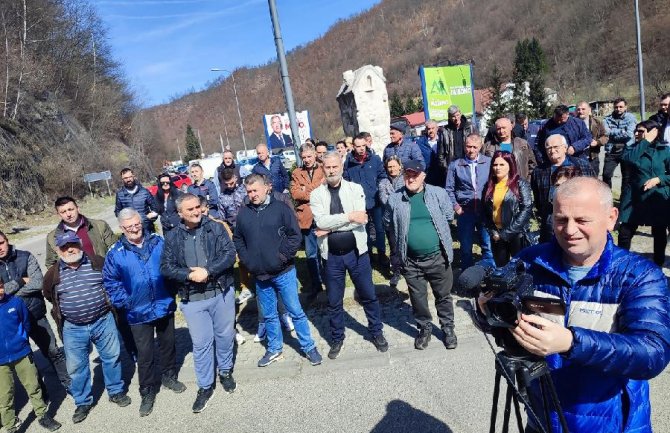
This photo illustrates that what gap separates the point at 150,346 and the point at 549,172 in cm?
461

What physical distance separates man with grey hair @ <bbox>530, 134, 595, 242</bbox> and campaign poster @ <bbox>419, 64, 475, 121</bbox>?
311 inches

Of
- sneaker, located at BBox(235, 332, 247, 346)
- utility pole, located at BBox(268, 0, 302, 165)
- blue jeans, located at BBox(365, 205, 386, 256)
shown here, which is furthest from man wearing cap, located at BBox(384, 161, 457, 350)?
utility pole, located at BBox(268, 0, 302, 165)

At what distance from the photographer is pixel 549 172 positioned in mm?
4664

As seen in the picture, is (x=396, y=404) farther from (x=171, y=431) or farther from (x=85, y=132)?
(x=85, y=132)

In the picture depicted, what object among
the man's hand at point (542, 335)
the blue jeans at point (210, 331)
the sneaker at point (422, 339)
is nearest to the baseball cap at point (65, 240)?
the blue jeans at point (210, 331)

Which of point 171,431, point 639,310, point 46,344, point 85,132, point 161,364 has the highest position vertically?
point 85,132

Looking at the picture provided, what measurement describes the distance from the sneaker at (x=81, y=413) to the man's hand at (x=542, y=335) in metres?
4.20

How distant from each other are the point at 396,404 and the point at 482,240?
251cm

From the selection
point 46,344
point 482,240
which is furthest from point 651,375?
point 46,344

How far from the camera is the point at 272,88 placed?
122938 mm

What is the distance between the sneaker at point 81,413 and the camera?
12.7ft

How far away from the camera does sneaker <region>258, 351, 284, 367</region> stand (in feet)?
14.2

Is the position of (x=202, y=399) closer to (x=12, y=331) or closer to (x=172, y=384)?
(x=172, y=384)

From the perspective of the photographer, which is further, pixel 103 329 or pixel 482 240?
pixel 482 240
